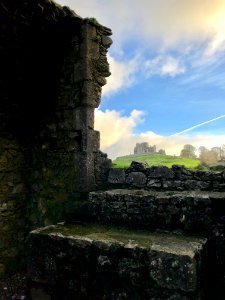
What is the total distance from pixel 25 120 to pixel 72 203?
6.87 ft

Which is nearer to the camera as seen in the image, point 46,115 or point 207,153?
point 46,115

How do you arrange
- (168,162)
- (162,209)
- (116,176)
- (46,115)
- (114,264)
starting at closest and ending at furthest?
(114,264)
(162,209)
(116,176)
(46,115)
(168,162)

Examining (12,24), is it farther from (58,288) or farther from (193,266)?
(193,266)

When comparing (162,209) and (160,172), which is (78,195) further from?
(162,209)


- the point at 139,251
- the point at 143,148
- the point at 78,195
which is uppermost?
the point at 143,148

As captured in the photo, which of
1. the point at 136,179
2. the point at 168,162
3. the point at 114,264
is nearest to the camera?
the point at 114,264

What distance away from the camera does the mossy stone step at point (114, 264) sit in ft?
10.5

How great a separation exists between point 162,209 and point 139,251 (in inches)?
41.3

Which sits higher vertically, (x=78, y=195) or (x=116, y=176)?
(x=116, y=176)

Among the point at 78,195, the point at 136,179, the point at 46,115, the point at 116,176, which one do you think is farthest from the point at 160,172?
the point at 46,115

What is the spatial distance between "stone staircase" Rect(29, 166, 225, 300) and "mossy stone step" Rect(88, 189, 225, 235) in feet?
0.04

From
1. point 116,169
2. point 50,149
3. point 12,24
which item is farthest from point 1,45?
point 116,169

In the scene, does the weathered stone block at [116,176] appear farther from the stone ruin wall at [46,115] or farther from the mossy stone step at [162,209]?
the mossy stone step at [162,209]

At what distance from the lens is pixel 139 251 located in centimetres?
343
